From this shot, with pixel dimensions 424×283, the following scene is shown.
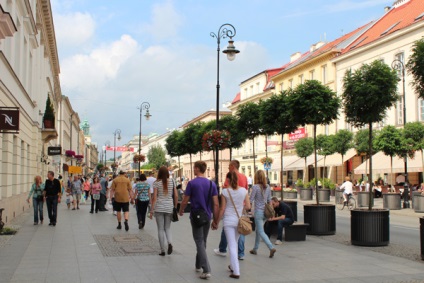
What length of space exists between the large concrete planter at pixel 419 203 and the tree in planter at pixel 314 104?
427 inches

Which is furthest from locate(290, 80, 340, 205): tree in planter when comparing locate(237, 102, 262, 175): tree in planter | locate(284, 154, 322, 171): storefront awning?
locate(284, 154, 322, 171): storefront awning

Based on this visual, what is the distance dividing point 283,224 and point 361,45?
36.3m

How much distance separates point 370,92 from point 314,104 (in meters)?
2.64

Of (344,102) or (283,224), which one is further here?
(344,102)

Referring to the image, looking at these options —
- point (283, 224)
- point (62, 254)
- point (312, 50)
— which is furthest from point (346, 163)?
point (62, 254)

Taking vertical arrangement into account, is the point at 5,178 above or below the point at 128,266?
above

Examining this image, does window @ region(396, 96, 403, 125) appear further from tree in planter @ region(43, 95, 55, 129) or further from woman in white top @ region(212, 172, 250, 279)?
woman in white top @ region(212, 172, 250, 279)

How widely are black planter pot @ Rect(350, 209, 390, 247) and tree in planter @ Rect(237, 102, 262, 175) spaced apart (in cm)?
1262

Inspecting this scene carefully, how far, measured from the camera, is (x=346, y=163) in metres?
47.4

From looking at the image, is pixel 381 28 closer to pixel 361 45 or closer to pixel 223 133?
pixel 361 45

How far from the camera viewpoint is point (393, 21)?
44.8 m

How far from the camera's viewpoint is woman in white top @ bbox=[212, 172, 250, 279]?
8125mm

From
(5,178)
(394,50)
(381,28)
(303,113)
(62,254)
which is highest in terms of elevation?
(381,28)

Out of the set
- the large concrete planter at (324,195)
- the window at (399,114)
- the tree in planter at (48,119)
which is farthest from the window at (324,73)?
the tree in planter at (48,119)
